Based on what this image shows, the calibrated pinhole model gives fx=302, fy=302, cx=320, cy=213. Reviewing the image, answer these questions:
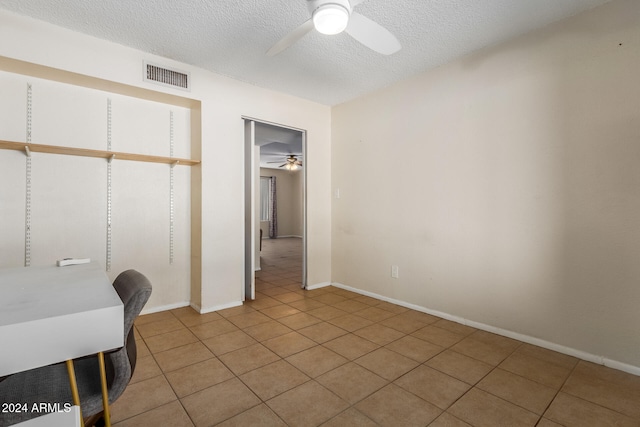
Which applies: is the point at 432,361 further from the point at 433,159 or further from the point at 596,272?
the point at 433,159

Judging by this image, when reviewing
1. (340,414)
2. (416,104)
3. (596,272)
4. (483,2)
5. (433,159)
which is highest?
(483,2)

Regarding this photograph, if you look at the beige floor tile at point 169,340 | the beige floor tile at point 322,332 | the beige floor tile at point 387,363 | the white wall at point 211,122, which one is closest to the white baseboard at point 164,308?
the white wall at point 211,122

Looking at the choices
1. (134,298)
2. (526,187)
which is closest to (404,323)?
(526,187)

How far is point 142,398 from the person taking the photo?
5.62 feet

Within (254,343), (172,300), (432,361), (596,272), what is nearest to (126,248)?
(172,300)

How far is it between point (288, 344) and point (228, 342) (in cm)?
49

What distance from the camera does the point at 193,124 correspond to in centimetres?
325

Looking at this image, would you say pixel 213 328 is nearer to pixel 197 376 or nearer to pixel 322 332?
pixel 197 376

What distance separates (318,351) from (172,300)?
71.6 inches

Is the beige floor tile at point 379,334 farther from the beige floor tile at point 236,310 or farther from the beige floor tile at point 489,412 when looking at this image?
the beige floor tile at point 236,310

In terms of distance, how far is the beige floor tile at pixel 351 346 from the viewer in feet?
7.39

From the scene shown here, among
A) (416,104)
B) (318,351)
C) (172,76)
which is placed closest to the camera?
(318,351)

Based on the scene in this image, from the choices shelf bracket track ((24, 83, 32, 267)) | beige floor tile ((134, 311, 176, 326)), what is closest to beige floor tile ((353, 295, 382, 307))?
beige floor tile ((134, 311, 176, 326))

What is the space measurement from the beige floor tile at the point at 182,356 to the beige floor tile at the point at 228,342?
55 millimetres
